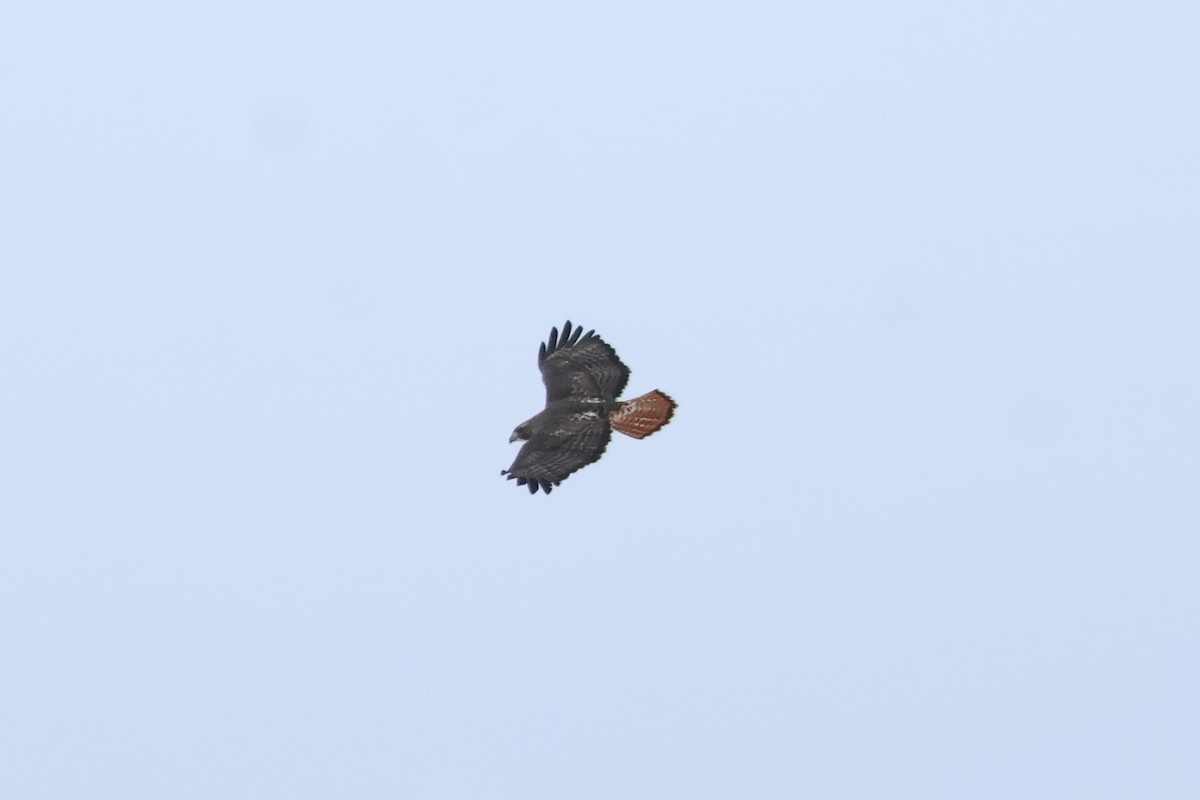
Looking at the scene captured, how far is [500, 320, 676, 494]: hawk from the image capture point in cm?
3675

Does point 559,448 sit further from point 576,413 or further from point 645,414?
point 645,414

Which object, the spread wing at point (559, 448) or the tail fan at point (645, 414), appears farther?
the tail fan at point (645, 414)

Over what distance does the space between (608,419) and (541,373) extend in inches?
80.7

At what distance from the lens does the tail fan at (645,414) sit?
1485 inches

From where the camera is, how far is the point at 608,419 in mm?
37875

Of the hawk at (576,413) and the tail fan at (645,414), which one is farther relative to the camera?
the tail fan at (645,414)

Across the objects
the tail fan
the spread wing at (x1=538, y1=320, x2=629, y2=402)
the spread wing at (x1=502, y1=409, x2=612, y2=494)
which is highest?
the spread wing at (x1=538, y1=320, x2=629, y2=402)

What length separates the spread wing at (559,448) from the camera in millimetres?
36375

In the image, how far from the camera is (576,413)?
37.8 meters

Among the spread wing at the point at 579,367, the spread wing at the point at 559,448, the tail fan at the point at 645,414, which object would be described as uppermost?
the spread wing at the point at 579,367

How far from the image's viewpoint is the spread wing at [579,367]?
126ft

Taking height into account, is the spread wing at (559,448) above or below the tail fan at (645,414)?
below

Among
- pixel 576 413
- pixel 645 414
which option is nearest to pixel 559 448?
pixel 576 413

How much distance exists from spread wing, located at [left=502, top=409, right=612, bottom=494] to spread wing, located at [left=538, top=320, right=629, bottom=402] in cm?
59
